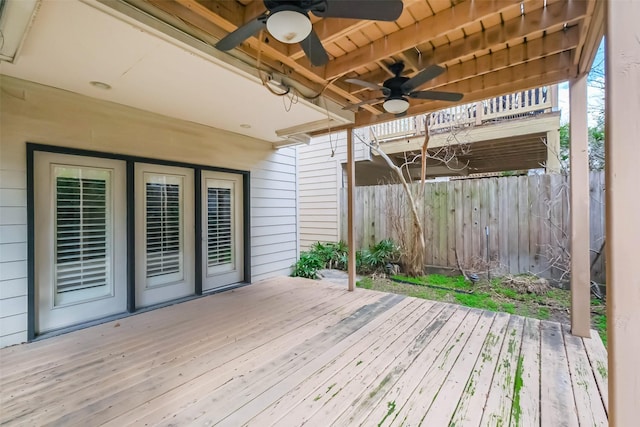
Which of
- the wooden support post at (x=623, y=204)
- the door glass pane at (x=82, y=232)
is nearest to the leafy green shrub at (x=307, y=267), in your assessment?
the door glass pane at (x=82, y=232)

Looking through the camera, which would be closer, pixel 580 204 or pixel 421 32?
pixel 421 32

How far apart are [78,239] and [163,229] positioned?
3.03 ft

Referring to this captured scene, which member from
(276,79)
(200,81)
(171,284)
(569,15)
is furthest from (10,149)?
(569,15)

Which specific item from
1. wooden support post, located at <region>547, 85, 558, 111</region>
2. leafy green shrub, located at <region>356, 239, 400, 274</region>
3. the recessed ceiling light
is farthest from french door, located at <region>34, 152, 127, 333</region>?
wooden support post, located at <region>547, 85, 558, 111</region>

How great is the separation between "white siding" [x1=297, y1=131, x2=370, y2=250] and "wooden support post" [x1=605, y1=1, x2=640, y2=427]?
6.17m

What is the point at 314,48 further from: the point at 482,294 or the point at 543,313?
the point at 482,294

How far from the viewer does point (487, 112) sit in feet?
21.2

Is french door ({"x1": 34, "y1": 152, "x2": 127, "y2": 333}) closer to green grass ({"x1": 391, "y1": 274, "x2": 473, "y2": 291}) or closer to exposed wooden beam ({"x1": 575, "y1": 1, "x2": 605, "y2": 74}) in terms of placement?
green grass ({"x1": 391, "y1": 274, "x2": 473, "y2": 291})

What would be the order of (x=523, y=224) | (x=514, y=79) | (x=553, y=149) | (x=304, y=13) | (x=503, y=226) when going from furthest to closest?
1. (x=553, y=149)
2. (x=503, y=226)
3. (x=523, y=224)
4. (x=514, y=79)
5. (x=304, y=13)

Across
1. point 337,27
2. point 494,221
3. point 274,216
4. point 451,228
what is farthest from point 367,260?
point 337,27

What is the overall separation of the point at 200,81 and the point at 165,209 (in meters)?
1.94

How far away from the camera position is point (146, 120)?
12.2ft

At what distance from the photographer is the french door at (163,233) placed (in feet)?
12.3

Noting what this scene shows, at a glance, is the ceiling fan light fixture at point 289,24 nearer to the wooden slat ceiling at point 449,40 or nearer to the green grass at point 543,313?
the wooden slat ceiling at point 449,40
